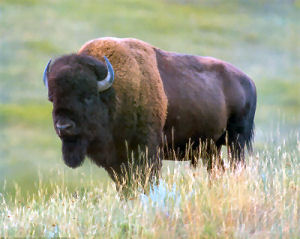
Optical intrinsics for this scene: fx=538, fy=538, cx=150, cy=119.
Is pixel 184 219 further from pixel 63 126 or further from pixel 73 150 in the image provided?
pixel 73 150

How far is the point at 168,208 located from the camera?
17.9 feet

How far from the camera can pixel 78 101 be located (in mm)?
6551

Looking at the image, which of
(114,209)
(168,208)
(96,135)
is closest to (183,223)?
(168,208)

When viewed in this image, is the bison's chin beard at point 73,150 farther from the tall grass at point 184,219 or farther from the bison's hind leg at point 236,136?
the bison's hind leg at point 236,136

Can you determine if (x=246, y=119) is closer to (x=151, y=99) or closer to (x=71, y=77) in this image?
(x=151, y=99)

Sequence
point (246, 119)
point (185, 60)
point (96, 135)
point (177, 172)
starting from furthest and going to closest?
1. point (246, 119)
2. point (185, 60)
3. point (96, 135)
4. point (177, 172)

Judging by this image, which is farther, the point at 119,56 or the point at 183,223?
the point at 119,56

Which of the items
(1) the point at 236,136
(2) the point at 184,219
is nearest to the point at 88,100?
(2) the point at 184,219

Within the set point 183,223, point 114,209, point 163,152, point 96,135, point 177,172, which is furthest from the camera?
point 163,152

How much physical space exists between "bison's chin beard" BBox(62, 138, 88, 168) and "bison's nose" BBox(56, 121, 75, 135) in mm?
313

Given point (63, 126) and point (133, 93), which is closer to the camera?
point (63, 126)

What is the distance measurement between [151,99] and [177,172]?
1.31 meters

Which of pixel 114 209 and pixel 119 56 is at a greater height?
pixel 119 56

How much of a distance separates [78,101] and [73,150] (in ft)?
2.20
